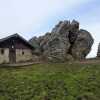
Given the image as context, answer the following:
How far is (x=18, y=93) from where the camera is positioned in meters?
29.0

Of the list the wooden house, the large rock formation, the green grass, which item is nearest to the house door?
the wooden house

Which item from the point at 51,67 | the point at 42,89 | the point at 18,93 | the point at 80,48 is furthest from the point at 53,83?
the point at 80,48

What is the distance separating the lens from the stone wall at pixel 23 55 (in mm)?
59263

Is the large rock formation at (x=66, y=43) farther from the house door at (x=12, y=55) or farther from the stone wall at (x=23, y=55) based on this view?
the house door at (x=12, y=55)

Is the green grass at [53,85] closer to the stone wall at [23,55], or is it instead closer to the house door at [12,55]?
the house door at [12,55]

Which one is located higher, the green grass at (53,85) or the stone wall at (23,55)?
the stone wall at (23,55)

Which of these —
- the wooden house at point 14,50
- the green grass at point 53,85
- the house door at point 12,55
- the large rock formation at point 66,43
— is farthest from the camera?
the house door at point 12,55

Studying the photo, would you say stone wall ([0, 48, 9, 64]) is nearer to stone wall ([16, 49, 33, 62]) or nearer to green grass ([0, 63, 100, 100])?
stone wall ([16, 49, 33, 62])

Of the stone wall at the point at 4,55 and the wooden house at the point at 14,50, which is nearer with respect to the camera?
the stone wall at the point at 4,55

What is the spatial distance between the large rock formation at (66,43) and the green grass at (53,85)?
16307 mm

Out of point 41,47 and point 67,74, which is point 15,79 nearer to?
point 67,74

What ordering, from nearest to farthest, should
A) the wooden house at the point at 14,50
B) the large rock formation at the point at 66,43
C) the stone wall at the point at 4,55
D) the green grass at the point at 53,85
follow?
the green grass at the point at 53,85 → the stone wall at the point at 4,55 → the large rock formation at the point at 66,43 → the wooden house at the point at 14,50

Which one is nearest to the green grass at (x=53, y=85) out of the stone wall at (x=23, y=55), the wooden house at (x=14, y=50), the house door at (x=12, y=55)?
the wooden house at (x=14, y=50)

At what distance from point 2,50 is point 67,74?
77.4 feet
